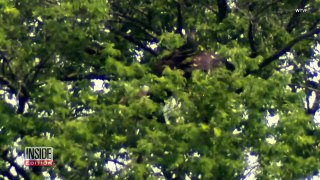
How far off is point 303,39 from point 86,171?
15.8ft

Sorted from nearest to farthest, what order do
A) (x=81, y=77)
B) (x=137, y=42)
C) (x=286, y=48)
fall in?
1. (x=286, y=48)
2. (x=81, y=77)
3. (x=137, y=42)

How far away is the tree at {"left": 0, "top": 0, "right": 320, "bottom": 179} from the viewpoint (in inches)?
566

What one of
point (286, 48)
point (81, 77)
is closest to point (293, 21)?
point (286, 48)

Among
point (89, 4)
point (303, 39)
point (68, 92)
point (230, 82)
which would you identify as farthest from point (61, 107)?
point (303, 39)

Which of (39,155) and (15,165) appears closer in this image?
(39,155)

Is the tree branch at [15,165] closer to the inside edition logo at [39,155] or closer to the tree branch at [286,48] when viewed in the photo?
the inside edition logo at [39,155]

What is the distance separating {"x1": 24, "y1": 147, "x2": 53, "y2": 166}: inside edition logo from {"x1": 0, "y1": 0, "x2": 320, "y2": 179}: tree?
0.16m

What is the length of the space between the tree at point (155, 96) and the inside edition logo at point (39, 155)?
0.51ft

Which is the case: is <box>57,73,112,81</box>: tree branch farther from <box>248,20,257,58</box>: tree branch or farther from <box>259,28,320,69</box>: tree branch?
<box>259,28,320,69</box>: tree branch

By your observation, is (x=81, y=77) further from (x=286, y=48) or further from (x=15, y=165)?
(x=286, y=48)

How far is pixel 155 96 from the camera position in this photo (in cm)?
1491

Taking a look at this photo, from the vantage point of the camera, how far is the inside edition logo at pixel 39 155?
14.7 metres

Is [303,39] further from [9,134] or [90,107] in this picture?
[9,134]

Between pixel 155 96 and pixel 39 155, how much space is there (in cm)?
211
